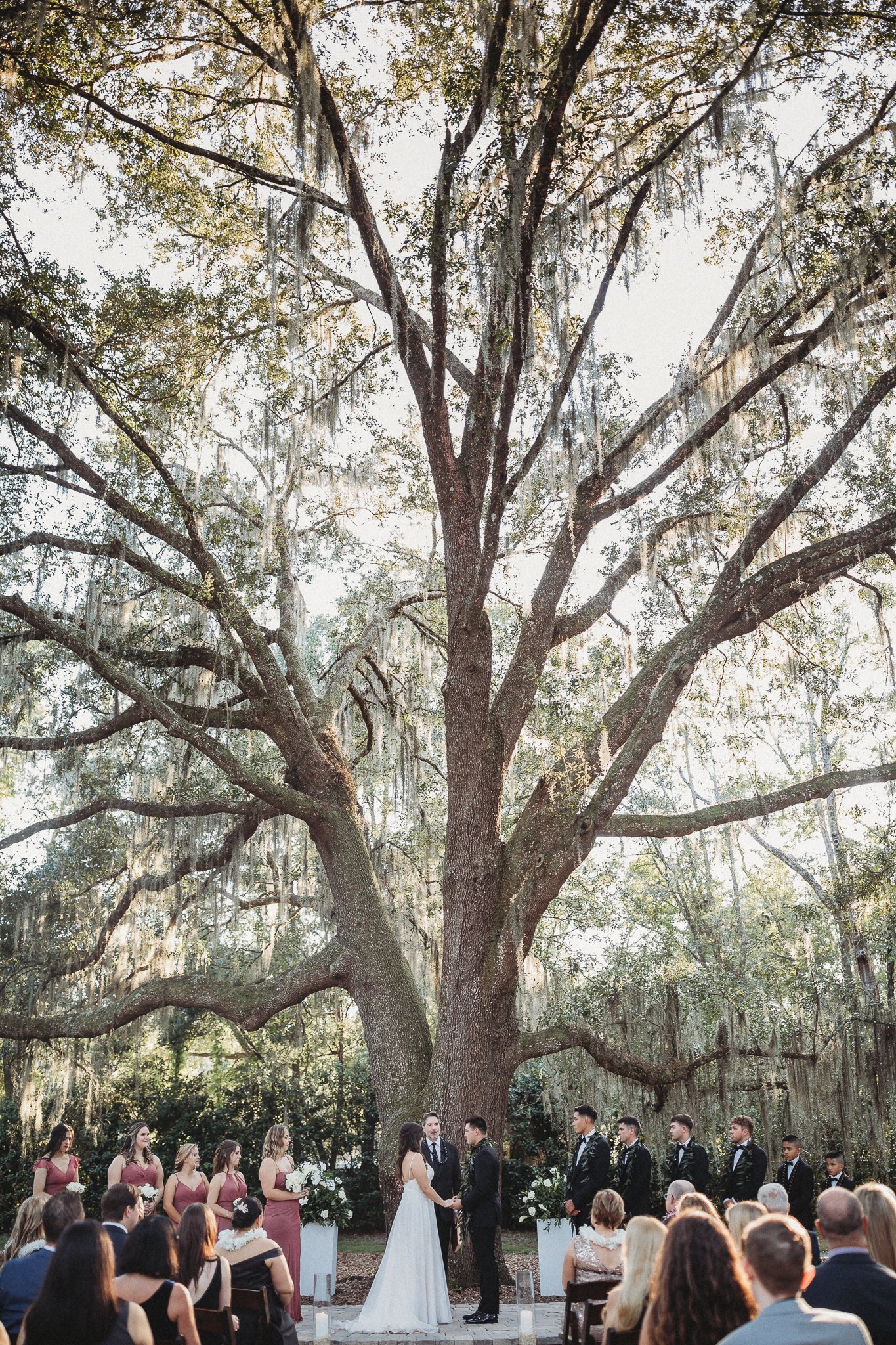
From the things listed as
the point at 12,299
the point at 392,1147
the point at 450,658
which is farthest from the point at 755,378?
the point at 392,1147

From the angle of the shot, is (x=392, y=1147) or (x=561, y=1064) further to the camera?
(x=561, y=1064)

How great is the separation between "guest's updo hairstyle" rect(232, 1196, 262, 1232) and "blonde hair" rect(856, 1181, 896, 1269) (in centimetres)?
234

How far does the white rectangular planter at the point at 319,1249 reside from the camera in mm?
7891

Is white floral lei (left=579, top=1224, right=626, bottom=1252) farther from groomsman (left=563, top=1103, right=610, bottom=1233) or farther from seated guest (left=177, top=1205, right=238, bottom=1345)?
groomsman (left=563, top=1103, right=610, bottom=1233)

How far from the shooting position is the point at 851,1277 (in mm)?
2641

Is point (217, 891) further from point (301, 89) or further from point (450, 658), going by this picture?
point (301, 89)

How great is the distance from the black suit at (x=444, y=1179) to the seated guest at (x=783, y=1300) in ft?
16.6

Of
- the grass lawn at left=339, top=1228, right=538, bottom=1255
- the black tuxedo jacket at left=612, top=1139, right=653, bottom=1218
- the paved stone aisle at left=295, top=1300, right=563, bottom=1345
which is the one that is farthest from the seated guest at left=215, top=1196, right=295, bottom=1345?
the grass lawn at left=339, top=1228, right=538, bottom=1255

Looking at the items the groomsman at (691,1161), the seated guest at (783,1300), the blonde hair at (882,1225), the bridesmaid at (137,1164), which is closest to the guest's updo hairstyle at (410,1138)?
the bridesmaid at (137,1164)

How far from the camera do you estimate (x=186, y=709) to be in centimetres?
963

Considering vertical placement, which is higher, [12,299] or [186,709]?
[12,299]

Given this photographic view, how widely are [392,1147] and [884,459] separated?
23.8 feet

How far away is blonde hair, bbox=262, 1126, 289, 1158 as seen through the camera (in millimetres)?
6582

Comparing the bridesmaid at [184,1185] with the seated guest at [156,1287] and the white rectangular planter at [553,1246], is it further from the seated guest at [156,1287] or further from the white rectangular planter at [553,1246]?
the seated guest at [156,1287]
